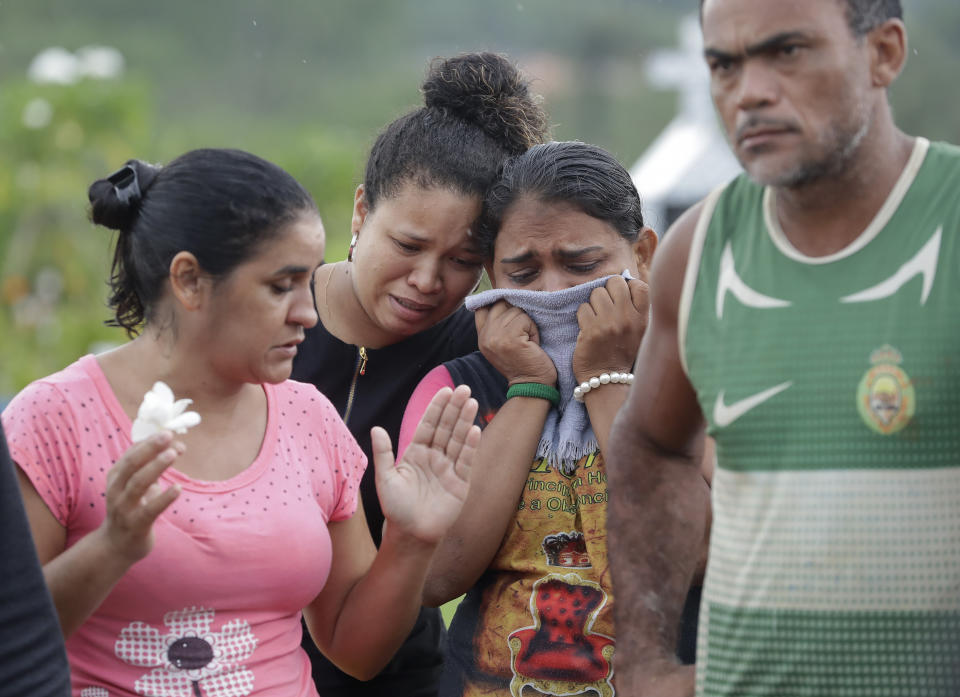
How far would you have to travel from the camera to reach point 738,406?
233 cm

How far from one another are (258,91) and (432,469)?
→ 1395 inches

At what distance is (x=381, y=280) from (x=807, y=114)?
4.56 ft

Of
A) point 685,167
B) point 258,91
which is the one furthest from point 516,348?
point 258,91

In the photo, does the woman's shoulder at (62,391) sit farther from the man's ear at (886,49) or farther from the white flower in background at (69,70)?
the white flower in background at (69,70)

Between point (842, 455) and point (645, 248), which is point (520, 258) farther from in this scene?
point (842, 455)

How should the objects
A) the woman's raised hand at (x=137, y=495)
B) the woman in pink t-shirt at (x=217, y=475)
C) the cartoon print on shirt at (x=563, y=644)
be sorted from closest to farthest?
the woman's raised hand at (x=137, y=495) → the woman in pink t-shirt at (x=217, y=475) → the cartoon print on shirt at (x=563, y=644)

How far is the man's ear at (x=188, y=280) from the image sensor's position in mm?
2748

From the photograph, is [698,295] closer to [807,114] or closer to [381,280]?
[807,114]

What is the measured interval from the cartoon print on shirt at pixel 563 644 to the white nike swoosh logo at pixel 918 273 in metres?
1.03

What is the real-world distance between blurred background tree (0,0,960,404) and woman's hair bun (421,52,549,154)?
8.49 m

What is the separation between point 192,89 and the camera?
37.0 m

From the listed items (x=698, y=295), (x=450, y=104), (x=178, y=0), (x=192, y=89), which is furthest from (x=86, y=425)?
(x=178, y=0)

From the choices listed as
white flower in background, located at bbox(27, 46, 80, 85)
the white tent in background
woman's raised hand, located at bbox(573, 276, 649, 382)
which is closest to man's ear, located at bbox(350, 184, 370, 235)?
woman's raised hand, located at bbox(573, 276, 649, 382)

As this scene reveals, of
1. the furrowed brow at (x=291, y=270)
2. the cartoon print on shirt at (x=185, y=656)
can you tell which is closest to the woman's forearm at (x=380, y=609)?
the cartoon print on shirt at (x=185, y=656)
